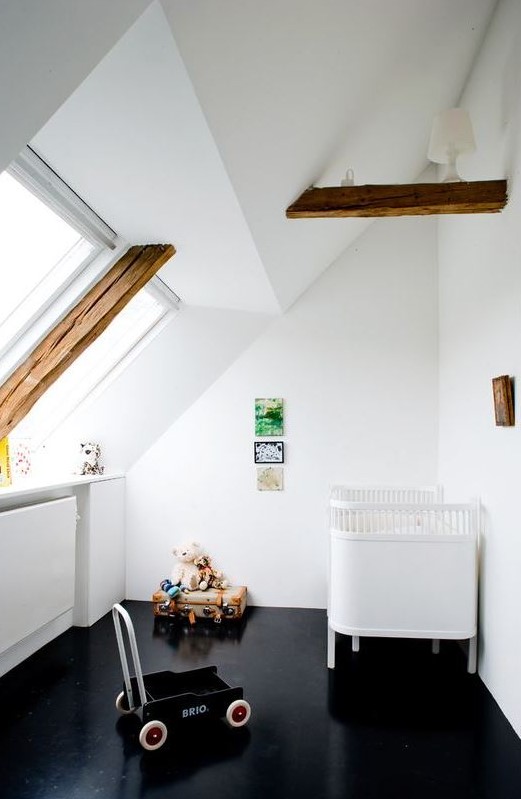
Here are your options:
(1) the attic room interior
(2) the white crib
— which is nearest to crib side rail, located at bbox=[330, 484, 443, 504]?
(1) the attic room interior

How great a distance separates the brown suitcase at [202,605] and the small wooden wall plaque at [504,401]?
6.72 feet

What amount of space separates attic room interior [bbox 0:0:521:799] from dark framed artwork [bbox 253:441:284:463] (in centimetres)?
2

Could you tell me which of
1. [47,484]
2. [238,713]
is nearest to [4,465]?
[47,484]

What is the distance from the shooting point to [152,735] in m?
2.06

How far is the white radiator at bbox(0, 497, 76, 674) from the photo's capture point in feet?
8.66

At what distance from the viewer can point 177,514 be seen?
12.9ft

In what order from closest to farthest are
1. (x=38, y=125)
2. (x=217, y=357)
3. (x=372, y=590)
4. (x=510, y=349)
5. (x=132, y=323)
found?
(x=38, y=125), (x=510, y=349), (x=372, y=590), (x=132, y=323), (x=217, y=357)

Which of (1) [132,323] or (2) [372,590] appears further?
(1) [132,323]

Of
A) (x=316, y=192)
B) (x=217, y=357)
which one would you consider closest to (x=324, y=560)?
(x=217, y=357)

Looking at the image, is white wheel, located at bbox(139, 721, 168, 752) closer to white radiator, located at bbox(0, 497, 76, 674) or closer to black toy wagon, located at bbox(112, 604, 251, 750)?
black toy wagon, located at bbox(112, 604, 251, 750)

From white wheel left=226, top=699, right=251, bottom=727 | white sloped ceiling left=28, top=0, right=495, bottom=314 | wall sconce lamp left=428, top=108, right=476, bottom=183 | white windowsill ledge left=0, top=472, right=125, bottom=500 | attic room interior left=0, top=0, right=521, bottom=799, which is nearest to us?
white sloped ceiling left=28, top=0, right=495, bottom=314

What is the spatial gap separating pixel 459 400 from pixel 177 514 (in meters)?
2.07

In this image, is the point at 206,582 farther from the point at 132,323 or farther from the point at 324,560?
the point at 132,323

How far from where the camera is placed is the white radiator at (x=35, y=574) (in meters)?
2.64
